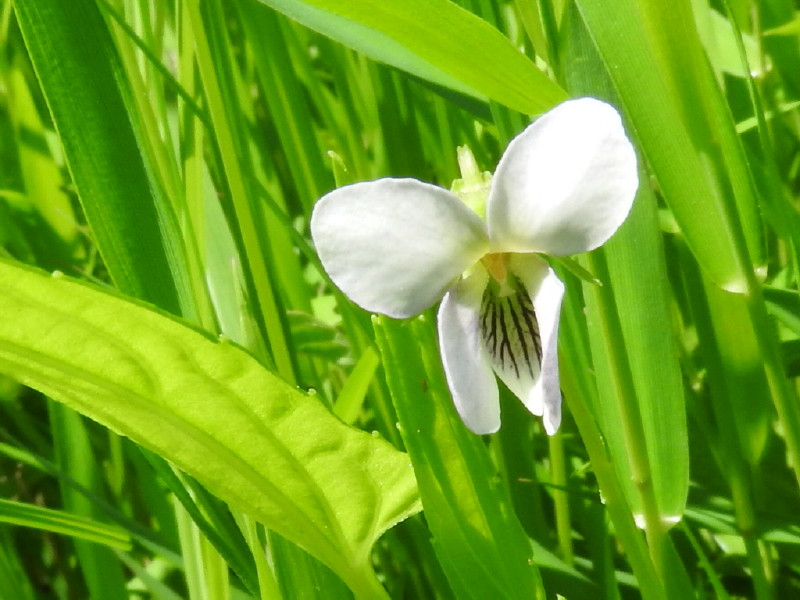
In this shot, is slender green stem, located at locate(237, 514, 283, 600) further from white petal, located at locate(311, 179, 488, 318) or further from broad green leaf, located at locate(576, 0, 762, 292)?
broad green leaf, located at locate(576, 0, 762, 292)

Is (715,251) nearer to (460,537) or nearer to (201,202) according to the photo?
(460,537)

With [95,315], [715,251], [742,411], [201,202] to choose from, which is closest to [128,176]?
[201,202]

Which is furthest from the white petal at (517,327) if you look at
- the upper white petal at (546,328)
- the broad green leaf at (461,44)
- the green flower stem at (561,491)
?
the green flower stem at (561,491)

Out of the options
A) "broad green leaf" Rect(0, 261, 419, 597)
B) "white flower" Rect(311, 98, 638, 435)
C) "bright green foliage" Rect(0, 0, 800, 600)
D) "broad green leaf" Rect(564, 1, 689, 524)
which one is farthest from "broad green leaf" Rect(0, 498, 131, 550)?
"broad green leaf" Rect(564, 1, 689, 524)

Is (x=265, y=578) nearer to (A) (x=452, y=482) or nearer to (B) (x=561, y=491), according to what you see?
(A) (x=452, y=482)

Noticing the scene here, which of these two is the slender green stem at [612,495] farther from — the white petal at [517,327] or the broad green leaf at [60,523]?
the broad green leaf at [60,523]
